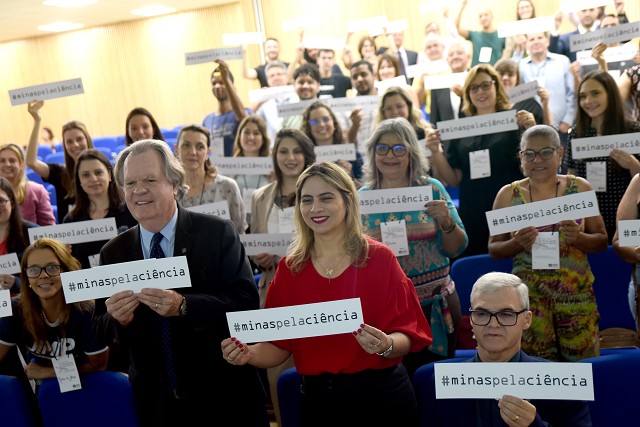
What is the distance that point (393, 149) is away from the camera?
3.52 metres

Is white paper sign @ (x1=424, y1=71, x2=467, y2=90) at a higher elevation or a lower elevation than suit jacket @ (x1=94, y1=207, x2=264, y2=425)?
higher

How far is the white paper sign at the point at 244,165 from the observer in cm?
482

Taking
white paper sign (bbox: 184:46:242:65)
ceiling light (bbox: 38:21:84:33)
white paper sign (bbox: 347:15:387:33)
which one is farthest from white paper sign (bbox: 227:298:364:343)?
ceiling light (bbox: 38:21:84:33)

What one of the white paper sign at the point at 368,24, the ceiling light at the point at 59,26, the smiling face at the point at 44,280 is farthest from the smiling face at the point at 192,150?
the ceiling light at the point at 59,26

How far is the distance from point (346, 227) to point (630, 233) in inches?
45.6

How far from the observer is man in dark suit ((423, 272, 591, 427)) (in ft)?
7.43

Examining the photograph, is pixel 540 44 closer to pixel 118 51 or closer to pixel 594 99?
pixel 594 99

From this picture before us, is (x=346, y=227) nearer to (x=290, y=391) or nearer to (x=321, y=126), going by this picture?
(x=290, y=391)

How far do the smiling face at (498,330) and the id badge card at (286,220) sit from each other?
5.47 feet

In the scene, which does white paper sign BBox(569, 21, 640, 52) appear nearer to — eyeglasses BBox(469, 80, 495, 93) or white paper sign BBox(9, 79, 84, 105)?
eyeglasses BBox(469, 80, 495, 93)

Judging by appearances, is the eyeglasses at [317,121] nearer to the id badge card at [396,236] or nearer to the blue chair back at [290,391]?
the id badge card at [396,236]

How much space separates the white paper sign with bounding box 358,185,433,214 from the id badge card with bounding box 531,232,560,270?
1.77ft

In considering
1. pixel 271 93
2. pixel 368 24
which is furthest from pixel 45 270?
pixel 368 24

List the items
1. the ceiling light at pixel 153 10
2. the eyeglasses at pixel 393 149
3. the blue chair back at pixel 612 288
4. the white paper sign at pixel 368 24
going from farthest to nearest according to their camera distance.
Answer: the ceiling light at pixel 153 10, the white paper sign at pixel 368 24, the blue chair back at pixel 612 288, the eyeglasses at pixel 393 149
